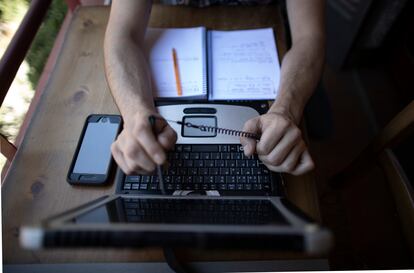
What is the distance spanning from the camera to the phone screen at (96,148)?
2.11 feet

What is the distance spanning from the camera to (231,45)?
83 centimetres

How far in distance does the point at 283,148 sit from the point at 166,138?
0.71 ft

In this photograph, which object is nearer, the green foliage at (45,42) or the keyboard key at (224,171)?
the keyboard key at (224,171)

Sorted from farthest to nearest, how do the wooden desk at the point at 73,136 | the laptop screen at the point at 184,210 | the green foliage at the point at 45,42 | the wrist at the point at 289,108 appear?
the green foliage at the point at 45,42
the wrist at the point at 289,108
the wooden desk at the point at 73,136
the laptop screen at the point at 184,210

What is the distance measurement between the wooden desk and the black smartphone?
0.07 feet

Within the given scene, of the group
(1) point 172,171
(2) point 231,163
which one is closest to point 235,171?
(2) point 231,163

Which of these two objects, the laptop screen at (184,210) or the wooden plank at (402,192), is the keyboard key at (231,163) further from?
the wooden plank at (402,192)

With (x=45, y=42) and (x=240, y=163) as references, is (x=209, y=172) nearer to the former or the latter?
(x=240, y=163)

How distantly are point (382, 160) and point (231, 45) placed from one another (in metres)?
0.51

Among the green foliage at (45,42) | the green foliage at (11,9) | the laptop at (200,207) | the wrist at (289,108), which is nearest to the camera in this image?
the laptop at (200,207)

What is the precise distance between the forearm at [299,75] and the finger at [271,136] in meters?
0.08

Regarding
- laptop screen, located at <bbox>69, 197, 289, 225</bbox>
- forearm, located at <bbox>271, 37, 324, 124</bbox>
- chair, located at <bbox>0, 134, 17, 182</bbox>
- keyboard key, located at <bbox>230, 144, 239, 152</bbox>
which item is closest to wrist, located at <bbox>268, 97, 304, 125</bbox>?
forearm, located at <bbox>271, 37, 324, 124</bbox>

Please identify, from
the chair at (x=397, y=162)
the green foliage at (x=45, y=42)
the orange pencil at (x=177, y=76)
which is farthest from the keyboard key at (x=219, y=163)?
the green foliage at (x=45, y=42)

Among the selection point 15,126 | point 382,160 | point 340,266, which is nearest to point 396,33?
point 382,160
